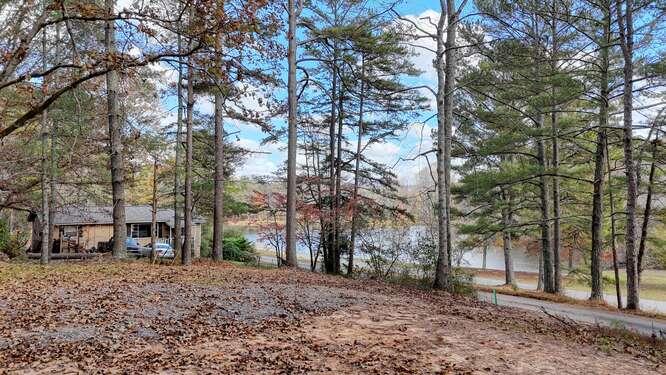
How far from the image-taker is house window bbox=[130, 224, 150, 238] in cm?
2788

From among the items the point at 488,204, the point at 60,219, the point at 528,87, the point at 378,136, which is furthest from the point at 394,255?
the point at 60,219

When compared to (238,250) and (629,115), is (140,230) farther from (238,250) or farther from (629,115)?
(629,115)

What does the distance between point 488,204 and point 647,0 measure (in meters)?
11.6

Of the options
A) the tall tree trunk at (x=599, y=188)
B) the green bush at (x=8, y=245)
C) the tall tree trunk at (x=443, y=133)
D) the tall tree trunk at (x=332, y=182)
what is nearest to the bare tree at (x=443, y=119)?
the tall tree trunk at (x=443, y=133)

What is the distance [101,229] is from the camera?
26.6 m

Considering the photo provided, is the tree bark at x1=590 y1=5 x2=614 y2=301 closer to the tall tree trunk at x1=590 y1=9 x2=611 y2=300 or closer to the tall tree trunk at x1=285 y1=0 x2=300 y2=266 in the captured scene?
the tall tree trunk at x1=590 y1=9 x2=611 y2=300

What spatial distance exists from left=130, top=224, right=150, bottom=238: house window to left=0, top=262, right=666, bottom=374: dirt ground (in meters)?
21.8

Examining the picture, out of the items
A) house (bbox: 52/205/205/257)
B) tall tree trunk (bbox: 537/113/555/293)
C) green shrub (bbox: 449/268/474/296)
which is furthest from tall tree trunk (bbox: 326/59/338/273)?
house (bbox: 52/205/205/257)

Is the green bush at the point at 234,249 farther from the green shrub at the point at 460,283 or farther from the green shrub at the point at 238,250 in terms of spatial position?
the green shrub at the point at 460,283

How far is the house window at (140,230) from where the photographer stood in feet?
91.5

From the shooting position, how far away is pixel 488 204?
2061 cm

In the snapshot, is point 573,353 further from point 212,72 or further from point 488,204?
point 488,204

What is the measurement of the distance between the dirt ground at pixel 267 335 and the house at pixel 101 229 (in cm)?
1828

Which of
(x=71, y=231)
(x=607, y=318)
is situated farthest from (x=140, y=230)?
(x=607, y=318)
